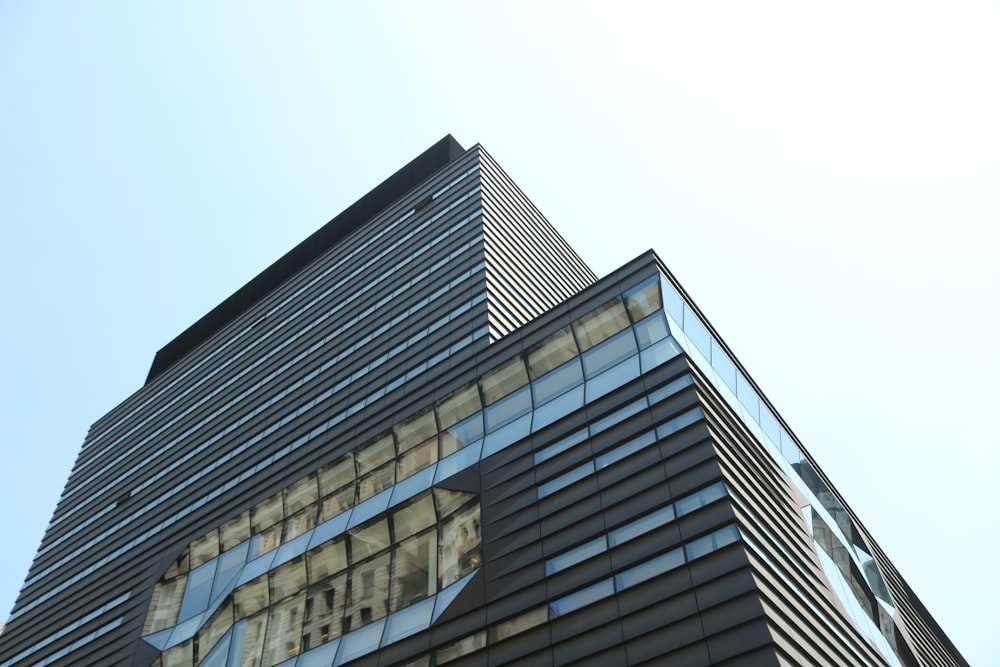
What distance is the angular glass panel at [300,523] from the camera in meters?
23.6

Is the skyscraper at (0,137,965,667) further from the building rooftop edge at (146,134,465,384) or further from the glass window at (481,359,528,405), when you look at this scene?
the building rooftop edge at (146,134,465,384)

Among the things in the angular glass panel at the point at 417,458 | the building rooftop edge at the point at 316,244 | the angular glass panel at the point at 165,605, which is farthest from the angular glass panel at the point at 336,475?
the building rooftop edge at the point at 316,244

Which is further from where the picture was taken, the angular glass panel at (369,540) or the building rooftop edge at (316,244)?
the building rooftop edge at (316,244)

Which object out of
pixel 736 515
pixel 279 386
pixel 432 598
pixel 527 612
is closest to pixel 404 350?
pixel 279 386

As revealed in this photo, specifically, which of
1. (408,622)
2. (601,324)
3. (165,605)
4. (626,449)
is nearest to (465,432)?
(601,324)

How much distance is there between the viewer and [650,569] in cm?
1502

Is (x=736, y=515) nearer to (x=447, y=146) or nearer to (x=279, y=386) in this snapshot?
(x=279, y=386)

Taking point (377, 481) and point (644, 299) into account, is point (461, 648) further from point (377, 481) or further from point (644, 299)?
point (644, 299)

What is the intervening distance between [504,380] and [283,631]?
870cm

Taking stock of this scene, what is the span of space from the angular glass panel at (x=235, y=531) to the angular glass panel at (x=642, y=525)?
46.0 feet

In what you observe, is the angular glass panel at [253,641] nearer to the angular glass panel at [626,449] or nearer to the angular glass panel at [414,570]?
the angular glass panel at [414,570]

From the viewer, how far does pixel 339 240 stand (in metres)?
45.7

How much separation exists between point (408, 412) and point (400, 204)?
61.9ft

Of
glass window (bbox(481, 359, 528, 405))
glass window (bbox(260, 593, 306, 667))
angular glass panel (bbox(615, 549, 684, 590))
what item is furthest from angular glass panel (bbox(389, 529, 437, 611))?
angular glass panel (bbox(615, 549, 684, 590))
